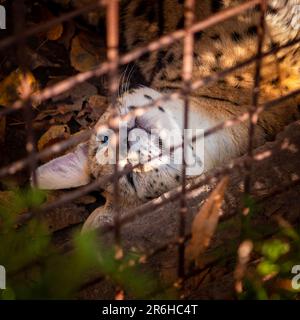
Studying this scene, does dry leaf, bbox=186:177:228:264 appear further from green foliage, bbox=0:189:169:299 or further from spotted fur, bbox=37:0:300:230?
spotted fur, bbox=37:0:300:230

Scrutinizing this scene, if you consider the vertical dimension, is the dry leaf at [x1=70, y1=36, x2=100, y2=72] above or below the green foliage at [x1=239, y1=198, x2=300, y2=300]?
above

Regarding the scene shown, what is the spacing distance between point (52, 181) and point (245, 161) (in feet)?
A: 3.29

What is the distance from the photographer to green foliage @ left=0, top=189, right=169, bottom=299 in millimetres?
1288

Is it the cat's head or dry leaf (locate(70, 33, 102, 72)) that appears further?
dry leaf (locate(70, 33, 102, 72))

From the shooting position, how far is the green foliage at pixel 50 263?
4.23ft

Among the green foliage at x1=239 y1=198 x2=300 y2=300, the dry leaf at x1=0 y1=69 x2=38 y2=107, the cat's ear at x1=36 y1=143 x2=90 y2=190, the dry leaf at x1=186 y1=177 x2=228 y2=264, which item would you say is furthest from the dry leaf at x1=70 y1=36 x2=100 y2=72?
the dry leaf at x1=186 y1=177 x2=228 y2=264

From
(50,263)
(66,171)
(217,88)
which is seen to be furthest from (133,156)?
(50,263)

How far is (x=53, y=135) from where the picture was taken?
2498 millimetres

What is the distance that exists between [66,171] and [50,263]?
1007 millimetres

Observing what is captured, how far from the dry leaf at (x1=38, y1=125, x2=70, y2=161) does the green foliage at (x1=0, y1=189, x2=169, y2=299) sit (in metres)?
1.05

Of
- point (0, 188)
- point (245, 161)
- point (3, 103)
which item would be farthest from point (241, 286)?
point (3, 103)

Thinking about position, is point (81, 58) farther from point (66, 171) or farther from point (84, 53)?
point (66, 171)

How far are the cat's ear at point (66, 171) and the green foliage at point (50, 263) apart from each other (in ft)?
2.57

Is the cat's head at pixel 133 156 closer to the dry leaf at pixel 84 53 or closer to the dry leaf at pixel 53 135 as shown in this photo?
the dry leaf at pixel 53 135
